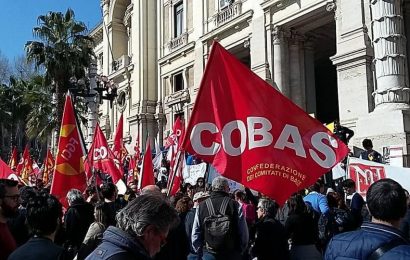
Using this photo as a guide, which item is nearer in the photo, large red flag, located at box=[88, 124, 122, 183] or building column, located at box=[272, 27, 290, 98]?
large red flag, located at box=[88, 124, 122, 183]

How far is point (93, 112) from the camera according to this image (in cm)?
2327

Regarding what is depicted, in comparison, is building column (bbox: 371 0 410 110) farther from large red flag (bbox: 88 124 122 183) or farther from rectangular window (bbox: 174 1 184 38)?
rectangular window (bbox: 174 1 184 38)

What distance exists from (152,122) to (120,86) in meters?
5.58


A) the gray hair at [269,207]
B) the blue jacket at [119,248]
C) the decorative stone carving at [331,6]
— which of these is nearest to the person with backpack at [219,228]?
the gray hair at [269,207]

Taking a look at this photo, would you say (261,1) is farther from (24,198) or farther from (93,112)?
(24,198)

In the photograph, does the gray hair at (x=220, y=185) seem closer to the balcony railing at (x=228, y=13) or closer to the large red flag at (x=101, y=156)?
the large red flag at (x=101, y=156)

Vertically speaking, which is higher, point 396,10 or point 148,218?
point 396,10

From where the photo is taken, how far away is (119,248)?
7.64ft

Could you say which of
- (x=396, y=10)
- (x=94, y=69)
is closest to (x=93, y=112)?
(x=94, y=69)

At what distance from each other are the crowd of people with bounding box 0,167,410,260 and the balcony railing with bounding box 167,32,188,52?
18.2 m

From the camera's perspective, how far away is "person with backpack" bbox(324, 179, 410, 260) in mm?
2697

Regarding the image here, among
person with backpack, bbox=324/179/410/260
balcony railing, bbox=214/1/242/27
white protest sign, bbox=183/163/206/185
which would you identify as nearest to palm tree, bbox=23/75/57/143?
balcony railing, bbox=214/1/242/27

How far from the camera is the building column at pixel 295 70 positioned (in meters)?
20.7

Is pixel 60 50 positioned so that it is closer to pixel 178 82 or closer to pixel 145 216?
Result: pixel 178 82
